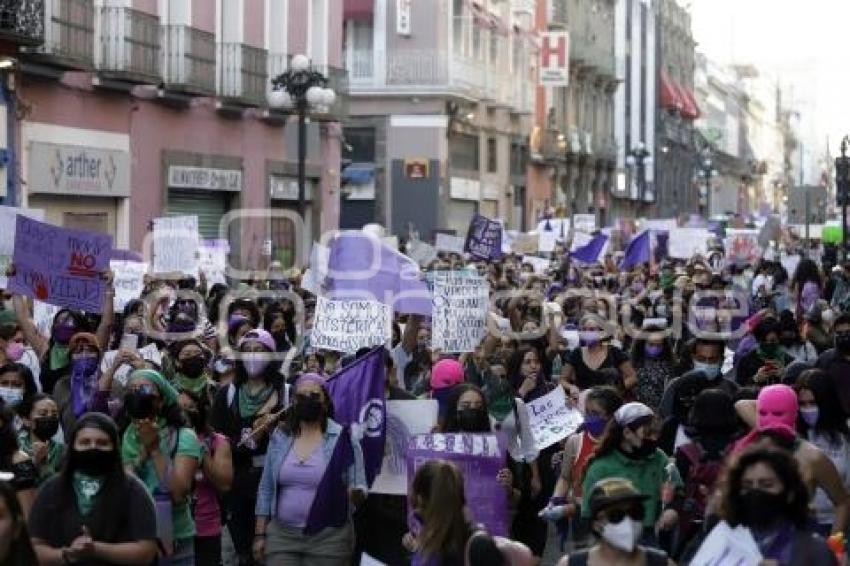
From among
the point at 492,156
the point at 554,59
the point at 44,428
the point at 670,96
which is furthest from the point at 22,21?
→ the point at 670,96

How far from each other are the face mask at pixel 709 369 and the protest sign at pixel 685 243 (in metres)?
24.3

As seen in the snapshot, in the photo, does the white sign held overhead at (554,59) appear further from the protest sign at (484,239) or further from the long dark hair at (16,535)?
the long dark hair at (16,535)

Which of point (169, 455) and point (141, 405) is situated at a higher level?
point (141, 405)

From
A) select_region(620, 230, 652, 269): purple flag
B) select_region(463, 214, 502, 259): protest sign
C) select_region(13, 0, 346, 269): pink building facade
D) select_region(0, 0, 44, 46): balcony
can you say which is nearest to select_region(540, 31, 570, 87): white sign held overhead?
select_region(13, 0, 346, 269): pink building facade

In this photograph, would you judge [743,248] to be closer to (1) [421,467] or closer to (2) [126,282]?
(2) [126,282]

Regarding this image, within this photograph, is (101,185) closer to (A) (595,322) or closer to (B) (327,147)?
(B) (327,147)

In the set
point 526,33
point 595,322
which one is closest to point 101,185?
point 595,322

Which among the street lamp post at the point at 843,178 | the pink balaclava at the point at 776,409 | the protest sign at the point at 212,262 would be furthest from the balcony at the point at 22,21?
the street lamp post at the point at 843,178

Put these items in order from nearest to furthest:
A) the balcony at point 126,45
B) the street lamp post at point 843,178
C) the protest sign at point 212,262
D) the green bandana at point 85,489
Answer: the green bandana at point 85,489 < the protest sign at point 212,262 < the balcony at point 126,45 < the street lamp post at point 843,178

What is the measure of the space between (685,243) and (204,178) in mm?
10179

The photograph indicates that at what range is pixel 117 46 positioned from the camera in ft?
86.1

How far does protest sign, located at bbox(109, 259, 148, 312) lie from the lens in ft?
56.0

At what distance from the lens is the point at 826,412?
9227mm

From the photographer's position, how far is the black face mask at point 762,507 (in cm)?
642
